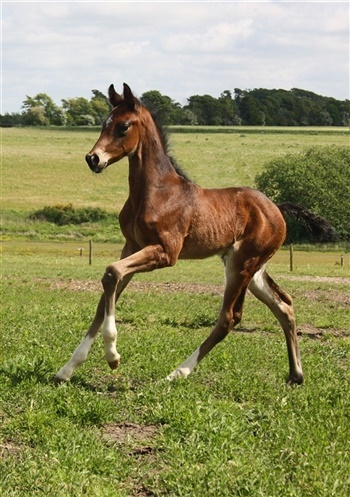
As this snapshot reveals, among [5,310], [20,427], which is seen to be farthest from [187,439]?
[5,310]

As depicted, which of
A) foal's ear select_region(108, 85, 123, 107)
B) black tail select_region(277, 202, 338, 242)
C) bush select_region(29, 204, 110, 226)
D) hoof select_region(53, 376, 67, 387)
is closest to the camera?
hoof select_region(53, 376, 67, 387)

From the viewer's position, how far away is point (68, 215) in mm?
70812

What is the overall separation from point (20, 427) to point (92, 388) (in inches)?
64.0

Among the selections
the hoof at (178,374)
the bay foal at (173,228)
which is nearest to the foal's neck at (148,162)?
the bay foal at (173,228)

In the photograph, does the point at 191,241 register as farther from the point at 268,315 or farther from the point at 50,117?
the point at 50,117

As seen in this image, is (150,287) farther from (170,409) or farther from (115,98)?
(170,409)

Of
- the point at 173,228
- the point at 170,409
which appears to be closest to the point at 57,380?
the point at 170,409

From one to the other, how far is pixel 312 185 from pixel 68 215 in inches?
815

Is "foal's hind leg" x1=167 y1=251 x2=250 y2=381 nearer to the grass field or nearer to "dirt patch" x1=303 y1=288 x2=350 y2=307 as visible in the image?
the grass field

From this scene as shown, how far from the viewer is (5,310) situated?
1553 centimetres

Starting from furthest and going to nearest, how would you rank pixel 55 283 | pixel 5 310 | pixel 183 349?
pixel 55 283 < pixel 5 310 < pixel 183 349

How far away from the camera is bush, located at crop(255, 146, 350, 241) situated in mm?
74812

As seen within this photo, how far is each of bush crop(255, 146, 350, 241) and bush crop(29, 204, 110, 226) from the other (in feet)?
47.9

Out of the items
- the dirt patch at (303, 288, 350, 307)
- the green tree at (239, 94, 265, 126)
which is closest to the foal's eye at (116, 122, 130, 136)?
the dirt patch at (303, 288, 350, 307)
